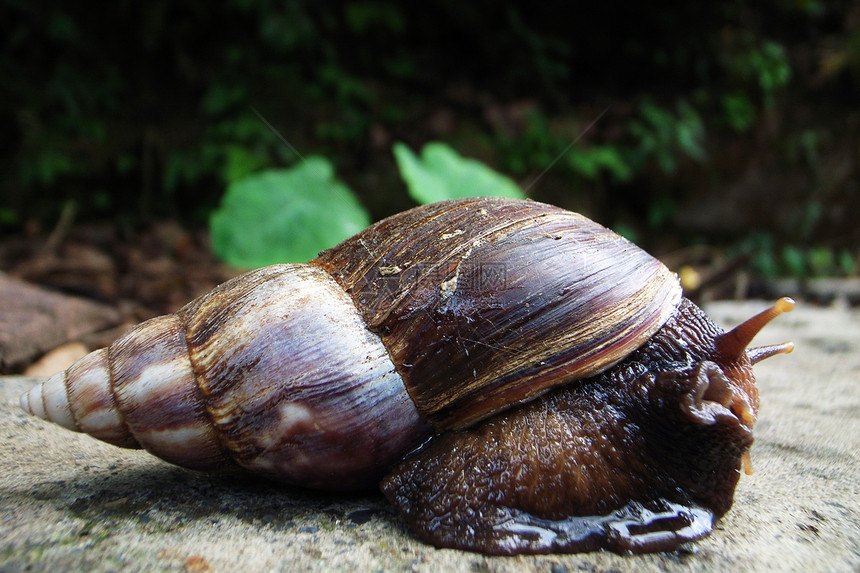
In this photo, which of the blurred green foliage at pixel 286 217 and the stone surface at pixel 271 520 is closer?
the stone surface at pixel 271 520

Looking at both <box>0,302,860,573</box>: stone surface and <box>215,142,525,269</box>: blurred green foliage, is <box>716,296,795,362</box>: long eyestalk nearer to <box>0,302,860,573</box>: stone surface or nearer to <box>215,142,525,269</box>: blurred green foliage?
<box>0,302,860,573</box>: stone surface

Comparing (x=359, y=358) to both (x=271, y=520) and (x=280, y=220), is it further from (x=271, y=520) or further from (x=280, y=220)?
(x=280, y=220)

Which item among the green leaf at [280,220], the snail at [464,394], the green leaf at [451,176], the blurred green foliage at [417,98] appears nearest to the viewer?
the snail at [464,394]

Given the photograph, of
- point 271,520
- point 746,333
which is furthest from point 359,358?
point 746,333

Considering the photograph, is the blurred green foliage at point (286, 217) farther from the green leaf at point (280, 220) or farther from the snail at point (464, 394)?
the snail at point (464, 394)

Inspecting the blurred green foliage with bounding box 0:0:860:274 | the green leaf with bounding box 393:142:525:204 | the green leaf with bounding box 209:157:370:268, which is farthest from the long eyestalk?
the blurred green foliage with bounding box 0:0:860:274

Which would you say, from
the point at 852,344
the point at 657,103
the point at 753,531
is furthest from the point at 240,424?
the point at 657,103

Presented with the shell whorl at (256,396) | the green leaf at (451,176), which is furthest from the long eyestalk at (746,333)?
the green leaf at (451,176)
